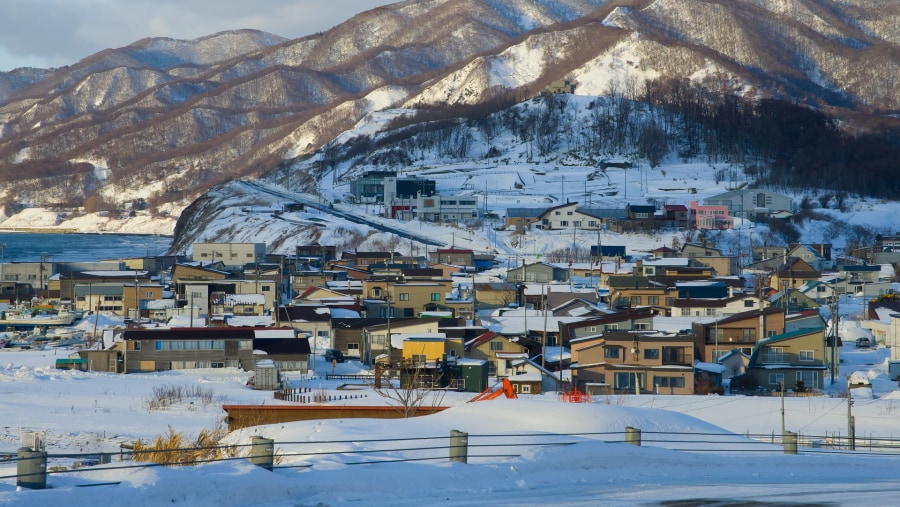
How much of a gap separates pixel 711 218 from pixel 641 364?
37977 millimetres

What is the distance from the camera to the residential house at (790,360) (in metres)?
20.5

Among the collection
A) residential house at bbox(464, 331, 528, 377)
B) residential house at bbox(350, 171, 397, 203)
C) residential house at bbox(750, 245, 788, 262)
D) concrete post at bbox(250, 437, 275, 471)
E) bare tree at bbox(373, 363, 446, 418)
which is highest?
residential house at bbox(350, 171, 397, 203)

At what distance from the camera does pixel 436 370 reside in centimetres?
1972

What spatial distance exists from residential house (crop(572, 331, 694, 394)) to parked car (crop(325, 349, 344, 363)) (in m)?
5.32

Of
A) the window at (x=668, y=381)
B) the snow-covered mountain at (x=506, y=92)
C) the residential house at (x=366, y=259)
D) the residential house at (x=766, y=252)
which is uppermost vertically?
the snow-covered mountain at (x=506, y=92)

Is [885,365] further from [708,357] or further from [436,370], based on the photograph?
[436,370]

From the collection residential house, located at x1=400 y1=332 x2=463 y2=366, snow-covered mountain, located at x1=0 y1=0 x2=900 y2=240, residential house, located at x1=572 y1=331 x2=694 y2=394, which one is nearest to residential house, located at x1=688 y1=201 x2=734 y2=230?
residential house, located at x1=400 y1=332 x2=463 y2=366

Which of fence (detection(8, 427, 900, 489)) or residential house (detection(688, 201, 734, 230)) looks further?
residential house (detection(688, 201, 734, 230))

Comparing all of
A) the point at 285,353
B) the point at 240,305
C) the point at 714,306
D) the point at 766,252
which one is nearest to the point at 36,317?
the point at 240,305

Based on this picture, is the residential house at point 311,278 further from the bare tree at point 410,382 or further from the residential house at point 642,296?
the bare tree at point 410,382

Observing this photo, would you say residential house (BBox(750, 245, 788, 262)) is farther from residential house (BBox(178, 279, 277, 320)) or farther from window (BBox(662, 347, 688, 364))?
window (BBox(662, 347, 688, 364))

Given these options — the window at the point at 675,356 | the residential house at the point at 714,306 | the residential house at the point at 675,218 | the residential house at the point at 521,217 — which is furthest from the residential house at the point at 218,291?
the residential house at the point at 675,218

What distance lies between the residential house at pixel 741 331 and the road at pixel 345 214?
101ft

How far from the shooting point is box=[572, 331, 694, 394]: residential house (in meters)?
20.0
